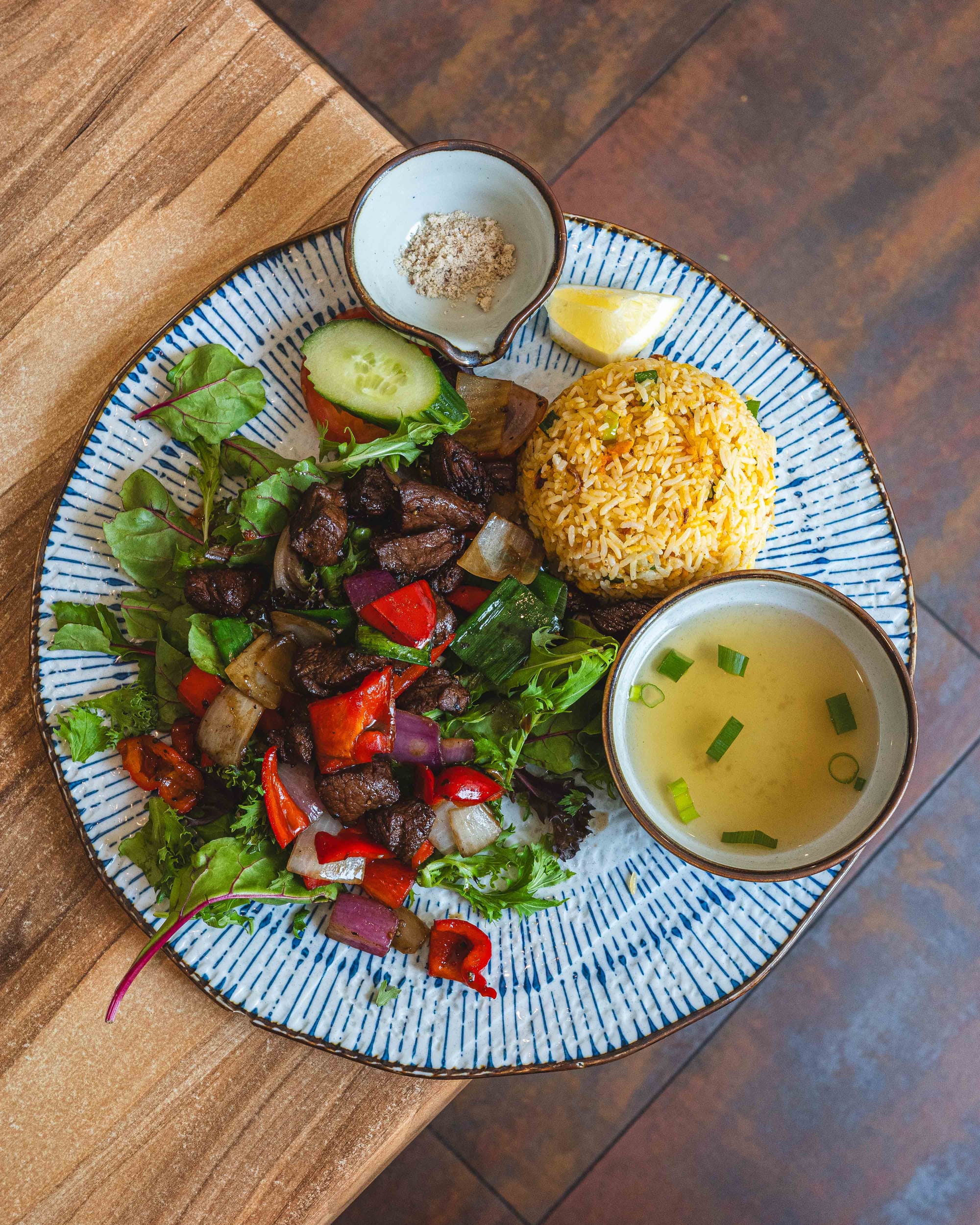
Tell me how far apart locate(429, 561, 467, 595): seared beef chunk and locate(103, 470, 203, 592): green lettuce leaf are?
59cm

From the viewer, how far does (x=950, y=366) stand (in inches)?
131

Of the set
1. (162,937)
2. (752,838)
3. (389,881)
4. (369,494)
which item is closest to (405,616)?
(369,494)

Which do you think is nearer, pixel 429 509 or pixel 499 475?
pixel 429 509

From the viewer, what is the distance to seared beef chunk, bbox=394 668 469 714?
6.92 ft

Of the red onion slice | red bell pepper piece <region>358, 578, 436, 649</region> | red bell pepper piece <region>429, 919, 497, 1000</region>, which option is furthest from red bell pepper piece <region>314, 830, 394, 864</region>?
red bell pepper piece <region>358, 578, 436, 649</region>

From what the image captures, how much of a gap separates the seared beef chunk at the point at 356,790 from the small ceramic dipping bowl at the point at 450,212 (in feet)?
3.32

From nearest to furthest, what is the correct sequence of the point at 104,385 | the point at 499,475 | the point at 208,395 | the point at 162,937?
the point at 162,937 < the point at 208,395 < the point at 104,385 < the point at 499,475

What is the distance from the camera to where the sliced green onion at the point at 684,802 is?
2.13 meters

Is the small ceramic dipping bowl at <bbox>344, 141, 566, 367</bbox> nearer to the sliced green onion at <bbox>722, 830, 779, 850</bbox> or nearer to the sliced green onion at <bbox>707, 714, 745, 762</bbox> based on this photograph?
the sliced green onion at <bbox>707, 714, 745, 762</bbox>

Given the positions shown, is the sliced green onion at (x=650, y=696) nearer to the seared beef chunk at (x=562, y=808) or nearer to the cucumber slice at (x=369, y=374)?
the seared beef chunk at (x=562, y=808)

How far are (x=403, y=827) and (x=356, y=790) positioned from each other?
14 centimetres

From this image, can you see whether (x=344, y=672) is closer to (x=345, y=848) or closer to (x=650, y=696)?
(x=345, y=848)

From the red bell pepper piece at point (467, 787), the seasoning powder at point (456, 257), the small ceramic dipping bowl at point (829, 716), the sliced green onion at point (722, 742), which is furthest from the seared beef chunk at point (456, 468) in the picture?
the sliced green onion at point (722, 742)

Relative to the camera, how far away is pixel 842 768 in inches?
83.4
